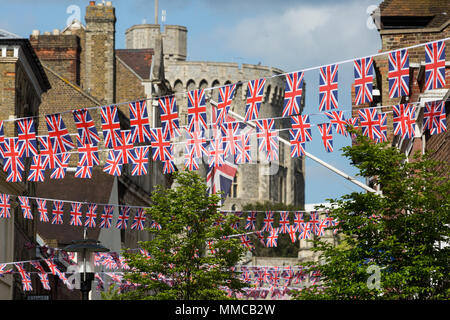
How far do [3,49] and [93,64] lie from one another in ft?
66.3

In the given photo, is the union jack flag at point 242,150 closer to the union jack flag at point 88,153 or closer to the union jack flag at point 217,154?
the union jack flag at point 217,154

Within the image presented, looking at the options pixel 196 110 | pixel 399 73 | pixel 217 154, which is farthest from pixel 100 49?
pixel 399 73

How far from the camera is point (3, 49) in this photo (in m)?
31.8

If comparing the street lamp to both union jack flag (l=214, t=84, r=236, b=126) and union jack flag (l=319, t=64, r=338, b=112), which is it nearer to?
union jack flag (l=214, t=84, r=236, b=126)

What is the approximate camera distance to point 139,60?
57750 millimetres

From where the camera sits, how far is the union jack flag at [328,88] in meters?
18.3

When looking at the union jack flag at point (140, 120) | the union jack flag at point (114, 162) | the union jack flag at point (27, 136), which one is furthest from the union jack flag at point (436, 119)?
the union jack flag at point (27, 136)

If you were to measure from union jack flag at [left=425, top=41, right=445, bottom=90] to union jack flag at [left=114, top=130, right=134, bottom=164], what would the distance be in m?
6.68

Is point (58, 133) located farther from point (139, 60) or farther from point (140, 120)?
point (139, 60)

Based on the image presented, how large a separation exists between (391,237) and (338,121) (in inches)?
140

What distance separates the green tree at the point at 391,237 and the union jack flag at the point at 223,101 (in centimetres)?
239
